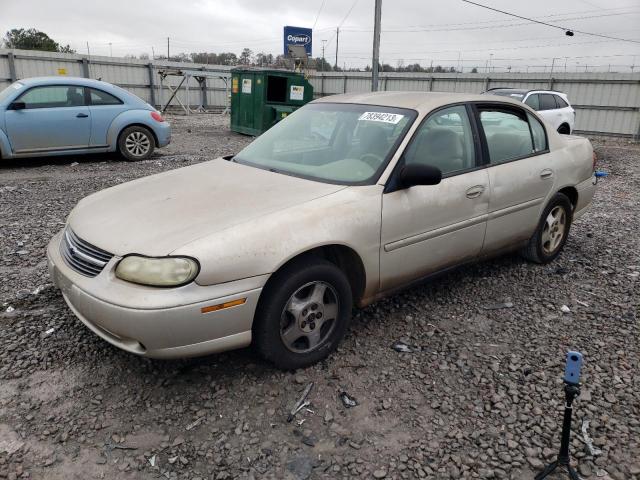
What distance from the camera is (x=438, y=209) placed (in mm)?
3475

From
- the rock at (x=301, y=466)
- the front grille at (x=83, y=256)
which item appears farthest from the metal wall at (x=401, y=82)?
the rock at (x=301, y=466)

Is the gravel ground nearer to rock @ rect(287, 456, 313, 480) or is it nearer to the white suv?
rock @ rect(287, 456, 313, 480)

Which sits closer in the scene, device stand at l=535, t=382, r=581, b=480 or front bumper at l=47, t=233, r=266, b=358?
device stand at l=535, t=382, r=581, b=480

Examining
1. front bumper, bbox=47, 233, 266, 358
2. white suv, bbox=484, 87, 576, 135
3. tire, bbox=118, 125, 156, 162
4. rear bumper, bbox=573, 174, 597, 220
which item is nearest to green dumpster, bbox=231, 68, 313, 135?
tire, bbox=118, 125, 156, 162

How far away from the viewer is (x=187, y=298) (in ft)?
8.24

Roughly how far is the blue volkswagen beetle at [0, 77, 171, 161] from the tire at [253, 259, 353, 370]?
25.3ft

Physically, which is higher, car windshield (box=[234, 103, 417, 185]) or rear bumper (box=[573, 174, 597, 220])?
car windshield (box=[234, 103, 417, 185])

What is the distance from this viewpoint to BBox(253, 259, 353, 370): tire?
9.18 ft

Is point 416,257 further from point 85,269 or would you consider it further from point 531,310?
point 85,269

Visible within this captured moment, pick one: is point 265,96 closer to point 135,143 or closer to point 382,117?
point 135,143

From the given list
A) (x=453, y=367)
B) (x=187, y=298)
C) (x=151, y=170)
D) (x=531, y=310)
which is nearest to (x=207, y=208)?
(x=187, y=298)

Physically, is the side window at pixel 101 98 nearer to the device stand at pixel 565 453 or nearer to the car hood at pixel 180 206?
the car hood at pixel 180 206

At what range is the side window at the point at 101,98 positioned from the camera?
30.3 ft

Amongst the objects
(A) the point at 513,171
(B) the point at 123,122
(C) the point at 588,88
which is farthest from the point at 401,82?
(A) the point at 513,171
